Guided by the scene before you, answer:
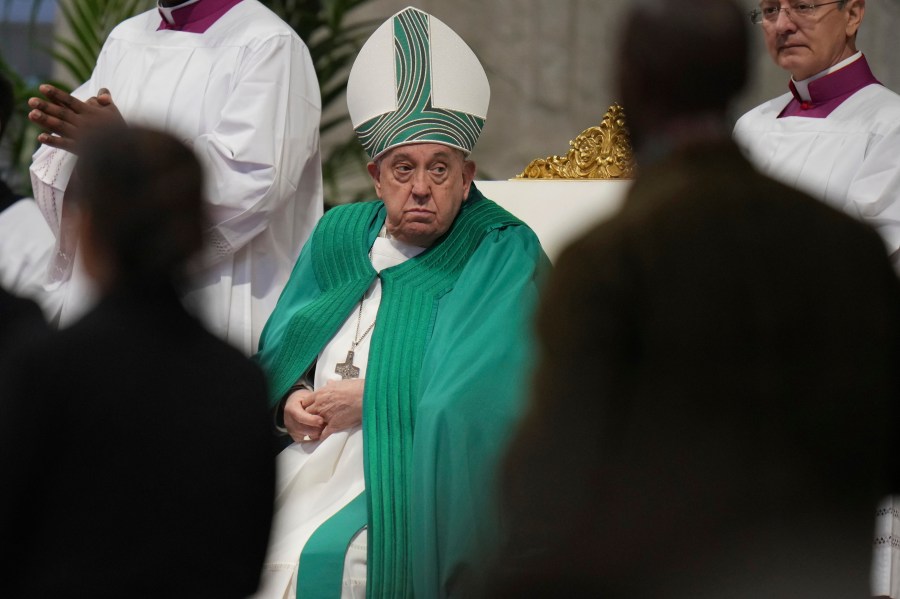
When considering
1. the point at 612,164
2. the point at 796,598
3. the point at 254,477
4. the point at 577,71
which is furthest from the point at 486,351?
the point at 577,71

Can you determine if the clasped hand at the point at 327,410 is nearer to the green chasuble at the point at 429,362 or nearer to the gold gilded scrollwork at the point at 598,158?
the green chasuble at the point at 429,362

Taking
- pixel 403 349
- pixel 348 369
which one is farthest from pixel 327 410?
pixel 403 349

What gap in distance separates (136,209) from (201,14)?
9.48 feet

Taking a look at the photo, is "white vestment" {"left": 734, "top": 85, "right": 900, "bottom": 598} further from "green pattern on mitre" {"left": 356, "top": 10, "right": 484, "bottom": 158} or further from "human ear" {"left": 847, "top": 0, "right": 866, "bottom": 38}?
"green pattern on mitre" {"left": 356, "top": 10, "right": 484, "bottom": 158}

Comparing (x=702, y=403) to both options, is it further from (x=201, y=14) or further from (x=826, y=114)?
(x=201, y=14)

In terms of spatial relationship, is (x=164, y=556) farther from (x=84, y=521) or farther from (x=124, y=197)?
(x=124, y=197)

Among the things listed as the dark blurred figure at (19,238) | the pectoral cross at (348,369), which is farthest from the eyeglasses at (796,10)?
the dark blurred figure at (19,238)

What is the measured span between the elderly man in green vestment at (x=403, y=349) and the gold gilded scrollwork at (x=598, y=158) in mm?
532

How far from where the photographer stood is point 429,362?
4.08 metres

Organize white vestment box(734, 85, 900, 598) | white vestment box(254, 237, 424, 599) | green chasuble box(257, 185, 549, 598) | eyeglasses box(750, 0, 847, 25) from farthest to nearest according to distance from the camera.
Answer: eyeglasses box(750, 0, 847, 25) → white vestment box(734, 85, 900, 598) → white vestment box(254, 237, 424, 599) → green chasuble box(257, 185, 549, 598)

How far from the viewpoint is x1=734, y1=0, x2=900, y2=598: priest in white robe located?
446 cm

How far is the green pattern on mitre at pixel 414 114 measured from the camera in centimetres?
436

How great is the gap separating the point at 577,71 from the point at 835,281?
5.41 meters

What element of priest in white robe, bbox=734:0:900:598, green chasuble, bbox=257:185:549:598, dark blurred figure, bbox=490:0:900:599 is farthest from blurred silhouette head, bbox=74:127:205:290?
priest in white robe, bbox=734:0:900:598
